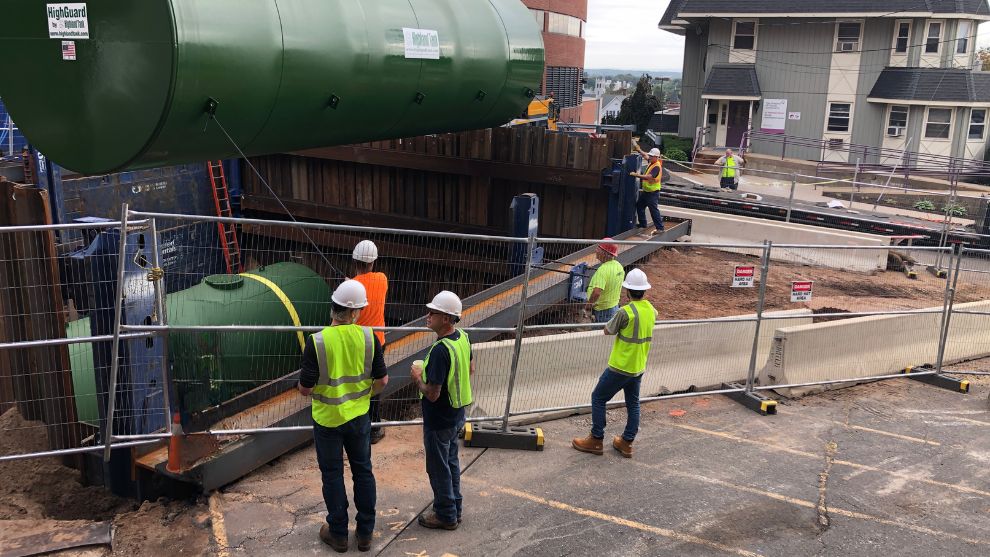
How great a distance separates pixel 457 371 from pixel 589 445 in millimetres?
2327

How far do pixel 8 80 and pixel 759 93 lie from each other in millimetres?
35287

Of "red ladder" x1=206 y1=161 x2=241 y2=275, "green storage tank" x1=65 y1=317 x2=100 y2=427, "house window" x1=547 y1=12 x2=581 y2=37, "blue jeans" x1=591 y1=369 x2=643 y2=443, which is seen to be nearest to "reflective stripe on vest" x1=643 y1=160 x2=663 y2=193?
"red ladder" x1=206 y1=161 x2=241 y2=275

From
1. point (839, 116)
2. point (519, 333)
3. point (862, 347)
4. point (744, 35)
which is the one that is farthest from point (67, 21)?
point (839, 116)

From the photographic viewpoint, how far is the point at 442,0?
11.0 metres

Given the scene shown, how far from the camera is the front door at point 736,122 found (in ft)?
126

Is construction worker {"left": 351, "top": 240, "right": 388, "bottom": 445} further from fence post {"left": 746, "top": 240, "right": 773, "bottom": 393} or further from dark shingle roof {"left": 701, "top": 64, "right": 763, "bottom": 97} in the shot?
dark shingle roof {"left": 701, "top": 64, "right": 763, "bottom": 97}

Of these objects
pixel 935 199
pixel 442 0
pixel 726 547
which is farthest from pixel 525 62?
pixel 935 199

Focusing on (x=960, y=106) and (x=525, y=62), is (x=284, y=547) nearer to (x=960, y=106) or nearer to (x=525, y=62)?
(x=525, y=62)

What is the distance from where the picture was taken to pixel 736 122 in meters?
38.8

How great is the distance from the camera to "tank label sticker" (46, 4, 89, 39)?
663 centimetres

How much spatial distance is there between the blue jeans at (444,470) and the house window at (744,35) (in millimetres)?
36271

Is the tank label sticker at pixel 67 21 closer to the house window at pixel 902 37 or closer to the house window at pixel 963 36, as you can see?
the house window at pixel 902 37

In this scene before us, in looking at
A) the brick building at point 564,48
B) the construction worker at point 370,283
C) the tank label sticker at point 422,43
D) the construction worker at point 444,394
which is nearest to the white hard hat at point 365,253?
the construction worker at point 370,283

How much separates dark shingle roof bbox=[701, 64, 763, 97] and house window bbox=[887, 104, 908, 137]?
18.9 feet
